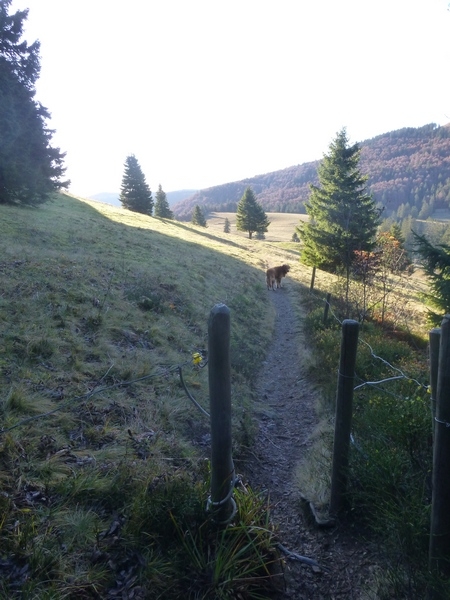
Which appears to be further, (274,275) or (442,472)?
(274,275)

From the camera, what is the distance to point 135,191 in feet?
168

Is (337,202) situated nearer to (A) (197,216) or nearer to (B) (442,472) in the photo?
(B) (442,472)

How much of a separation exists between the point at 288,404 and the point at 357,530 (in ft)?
12.4

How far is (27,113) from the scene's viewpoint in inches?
730

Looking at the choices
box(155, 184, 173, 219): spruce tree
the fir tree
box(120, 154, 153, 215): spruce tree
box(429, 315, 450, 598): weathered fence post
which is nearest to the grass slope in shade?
box(429, 315, 450, 598): weathered fence post

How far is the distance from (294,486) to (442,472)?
264cm

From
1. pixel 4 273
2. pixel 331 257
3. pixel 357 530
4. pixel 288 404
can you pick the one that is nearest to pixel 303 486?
pixel 357 530

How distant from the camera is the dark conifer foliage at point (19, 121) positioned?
53.1ft

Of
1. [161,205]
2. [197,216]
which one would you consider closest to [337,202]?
[161,205]

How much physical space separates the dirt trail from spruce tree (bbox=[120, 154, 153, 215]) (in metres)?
46.1

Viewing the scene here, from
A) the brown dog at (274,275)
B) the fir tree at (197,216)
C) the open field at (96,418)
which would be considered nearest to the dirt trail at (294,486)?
the open field at (96,418)

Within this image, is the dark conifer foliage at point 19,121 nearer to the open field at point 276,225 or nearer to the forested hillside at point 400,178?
the open field at point 276,225

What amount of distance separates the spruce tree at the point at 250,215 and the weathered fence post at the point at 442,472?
181 ft

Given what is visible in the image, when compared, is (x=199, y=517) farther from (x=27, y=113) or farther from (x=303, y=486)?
(x=27, y=113)
